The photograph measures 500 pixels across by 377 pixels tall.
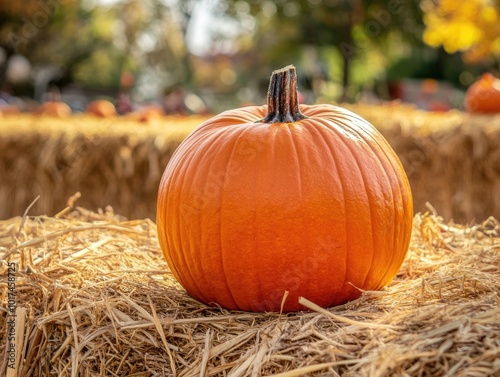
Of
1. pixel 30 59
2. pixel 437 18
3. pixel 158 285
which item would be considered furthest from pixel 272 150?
pixel 30 59

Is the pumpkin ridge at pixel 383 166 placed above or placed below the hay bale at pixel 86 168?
above

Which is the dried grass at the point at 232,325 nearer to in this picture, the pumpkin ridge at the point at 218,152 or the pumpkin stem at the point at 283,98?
the pumpkin ridge at the point at 218,152

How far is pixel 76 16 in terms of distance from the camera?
96.5 feet

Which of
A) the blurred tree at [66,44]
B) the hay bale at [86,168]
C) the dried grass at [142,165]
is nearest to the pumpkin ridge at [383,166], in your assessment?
the dried grass at [142,165]

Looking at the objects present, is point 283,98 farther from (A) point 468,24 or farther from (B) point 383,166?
(A) point 468,24

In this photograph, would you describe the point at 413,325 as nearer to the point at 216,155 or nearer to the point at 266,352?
the point at 266,352

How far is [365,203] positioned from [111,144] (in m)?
3.42

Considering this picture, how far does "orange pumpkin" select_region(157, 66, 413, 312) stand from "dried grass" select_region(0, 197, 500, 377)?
0.08 meters

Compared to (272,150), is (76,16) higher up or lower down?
higher up

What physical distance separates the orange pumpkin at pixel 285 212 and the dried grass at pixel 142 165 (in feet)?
9.53

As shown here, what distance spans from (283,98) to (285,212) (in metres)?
0.37

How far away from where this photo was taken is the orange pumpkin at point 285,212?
A: 1681mm

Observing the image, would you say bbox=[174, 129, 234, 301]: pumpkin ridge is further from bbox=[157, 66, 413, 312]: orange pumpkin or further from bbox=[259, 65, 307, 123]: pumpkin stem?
bbox=[259, 65, 307, 123]: pumpkin stem

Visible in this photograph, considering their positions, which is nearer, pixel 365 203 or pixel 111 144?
pixel 365 203
